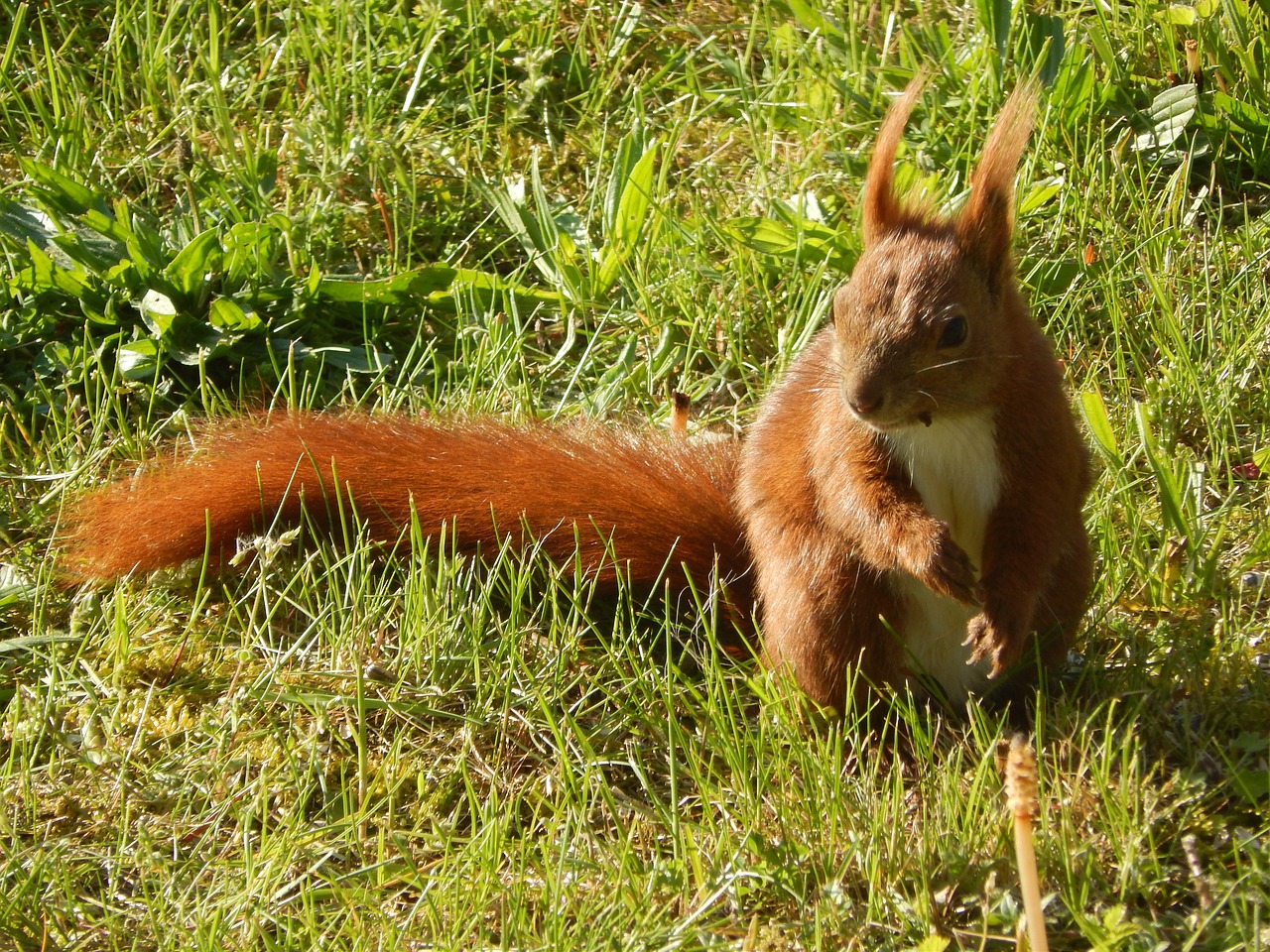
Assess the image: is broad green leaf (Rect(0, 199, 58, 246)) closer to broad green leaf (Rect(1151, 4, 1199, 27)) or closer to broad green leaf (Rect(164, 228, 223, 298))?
broad green leaf (Rect(164, 228, 223, 298))

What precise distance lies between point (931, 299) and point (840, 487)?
334 mm

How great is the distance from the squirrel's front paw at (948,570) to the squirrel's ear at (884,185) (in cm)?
47

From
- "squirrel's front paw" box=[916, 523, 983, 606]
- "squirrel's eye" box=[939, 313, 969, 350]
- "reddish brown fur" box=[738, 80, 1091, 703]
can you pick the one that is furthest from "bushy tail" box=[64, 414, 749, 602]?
"squirrel's eye" box=[939, 313, 969, 350]

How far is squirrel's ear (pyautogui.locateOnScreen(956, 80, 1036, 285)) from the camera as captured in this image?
2172 mm

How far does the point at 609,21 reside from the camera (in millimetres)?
3777

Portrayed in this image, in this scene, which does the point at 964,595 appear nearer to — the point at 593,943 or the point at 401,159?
the point at 593,943

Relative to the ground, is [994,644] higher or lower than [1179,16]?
lower

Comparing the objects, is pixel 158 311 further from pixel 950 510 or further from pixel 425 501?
pixel 950 510

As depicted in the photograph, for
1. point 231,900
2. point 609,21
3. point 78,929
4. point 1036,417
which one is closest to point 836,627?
point 1036,417

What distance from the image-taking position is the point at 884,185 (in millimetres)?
2246

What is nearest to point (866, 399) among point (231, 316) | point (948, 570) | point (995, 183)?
point (948, 570)

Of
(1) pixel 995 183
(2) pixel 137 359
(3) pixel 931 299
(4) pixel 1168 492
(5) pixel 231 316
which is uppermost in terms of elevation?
(1) pixel 995 183

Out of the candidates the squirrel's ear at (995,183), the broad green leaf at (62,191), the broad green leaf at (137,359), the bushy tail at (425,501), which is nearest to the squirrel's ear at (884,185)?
the squirrel's ear at (995,183)

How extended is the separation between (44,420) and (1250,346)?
2401mm
